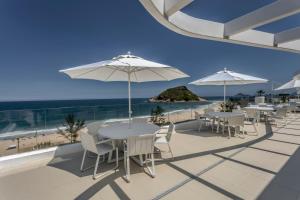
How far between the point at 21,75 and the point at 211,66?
1294 inches

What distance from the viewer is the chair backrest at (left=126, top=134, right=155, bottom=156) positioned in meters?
3.07

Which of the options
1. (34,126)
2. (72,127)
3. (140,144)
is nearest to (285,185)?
(140,144)

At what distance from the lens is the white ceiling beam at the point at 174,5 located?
3028mm

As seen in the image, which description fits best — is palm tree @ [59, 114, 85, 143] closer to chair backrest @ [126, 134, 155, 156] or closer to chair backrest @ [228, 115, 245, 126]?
chair backrest @ [126, 134, 155, 156]

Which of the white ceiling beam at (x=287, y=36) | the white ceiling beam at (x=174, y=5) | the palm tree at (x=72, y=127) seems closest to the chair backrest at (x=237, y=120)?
the white ceiling beam at (x=287, y=36)

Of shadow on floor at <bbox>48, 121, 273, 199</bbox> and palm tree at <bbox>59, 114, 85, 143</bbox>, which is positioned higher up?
palm tree at <bbox>59, 114, 85, 143</bbox>

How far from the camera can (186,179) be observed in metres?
3.15

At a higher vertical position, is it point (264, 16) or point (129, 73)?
point (264, 16)

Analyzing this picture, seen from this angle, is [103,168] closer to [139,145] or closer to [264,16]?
[139,145]

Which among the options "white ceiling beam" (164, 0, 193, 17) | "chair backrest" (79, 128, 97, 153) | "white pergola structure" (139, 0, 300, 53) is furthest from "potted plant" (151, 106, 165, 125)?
"white ceiling beam" (164, 0, 193, 17)

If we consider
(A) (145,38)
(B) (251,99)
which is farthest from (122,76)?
(A) (145,38)

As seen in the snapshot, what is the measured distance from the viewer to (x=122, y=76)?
5.04 metres

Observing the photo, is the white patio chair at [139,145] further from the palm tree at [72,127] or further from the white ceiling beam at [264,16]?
the white ceiling beam at [264,16]

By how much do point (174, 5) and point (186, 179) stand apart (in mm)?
3012
